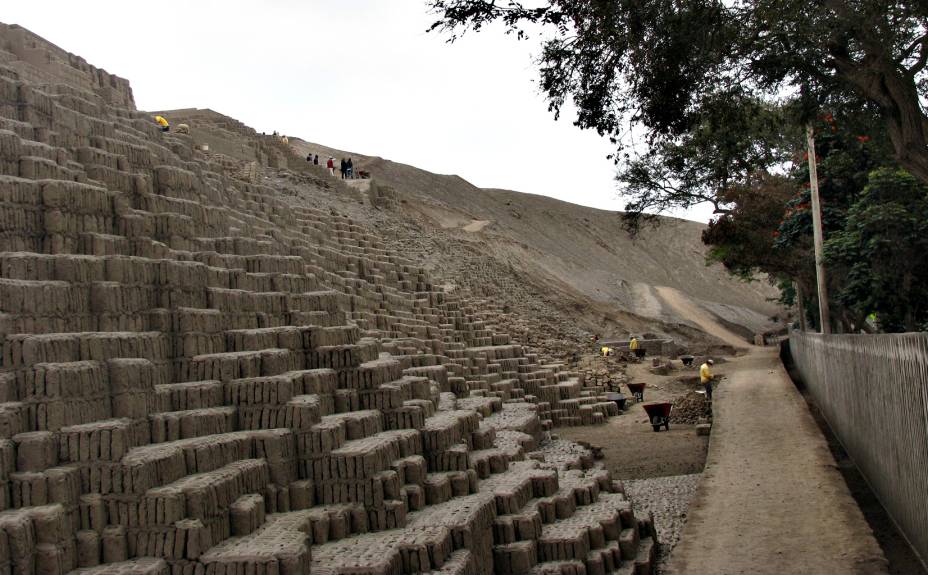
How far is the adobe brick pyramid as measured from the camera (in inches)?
224

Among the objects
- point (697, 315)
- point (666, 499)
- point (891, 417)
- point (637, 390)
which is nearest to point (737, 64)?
point (891, 417)

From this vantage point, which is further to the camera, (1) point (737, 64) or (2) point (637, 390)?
(2) point (637, 390)

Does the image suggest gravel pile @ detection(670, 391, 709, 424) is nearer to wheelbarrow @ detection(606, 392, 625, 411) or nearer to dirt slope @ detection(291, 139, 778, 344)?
wheelbarrow @ detection(606, 392, 625, 411)

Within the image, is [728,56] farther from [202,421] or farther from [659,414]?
[659,414]

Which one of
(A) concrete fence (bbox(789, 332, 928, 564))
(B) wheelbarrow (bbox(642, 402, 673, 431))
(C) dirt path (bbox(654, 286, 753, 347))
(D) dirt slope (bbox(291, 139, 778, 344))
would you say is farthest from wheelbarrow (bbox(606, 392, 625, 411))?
(C) dirt path (bbox(654, 286, 753, 347))

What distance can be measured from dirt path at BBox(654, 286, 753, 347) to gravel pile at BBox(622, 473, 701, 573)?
108 feet

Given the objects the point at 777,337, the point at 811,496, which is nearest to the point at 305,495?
the point at 811,496

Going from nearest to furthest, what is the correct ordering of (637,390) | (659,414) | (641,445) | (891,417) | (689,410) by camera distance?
(891,417) < (641,445) < (659,414) < (689,410) < (637,390)

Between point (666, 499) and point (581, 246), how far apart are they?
171ft

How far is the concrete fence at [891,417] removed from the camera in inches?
261

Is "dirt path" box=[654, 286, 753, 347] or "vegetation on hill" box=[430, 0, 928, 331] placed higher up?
"vegetation on hill" box=[430, 0, 928, 331]

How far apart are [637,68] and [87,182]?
5.39 meters

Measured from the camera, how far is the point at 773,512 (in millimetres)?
8688

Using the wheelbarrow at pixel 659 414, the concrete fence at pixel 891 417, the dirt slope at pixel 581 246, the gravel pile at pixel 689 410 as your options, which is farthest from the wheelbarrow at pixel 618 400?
the dirt slope at pixel 581 246
